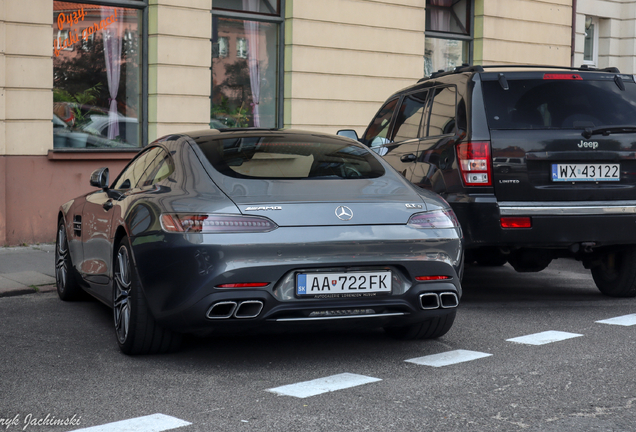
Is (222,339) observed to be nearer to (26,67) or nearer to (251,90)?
(26,67)

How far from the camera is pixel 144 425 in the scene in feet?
12.3

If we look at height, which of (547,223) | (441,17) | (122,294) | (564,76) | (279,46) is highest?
(441,17)

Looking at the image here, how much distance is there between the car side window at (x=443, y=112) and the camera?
7000 millimetres

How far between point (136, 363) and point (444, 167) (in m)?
3.01

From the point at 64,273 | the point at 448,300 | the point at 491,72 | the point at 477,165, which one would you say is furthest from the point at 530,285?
the point at 64,273

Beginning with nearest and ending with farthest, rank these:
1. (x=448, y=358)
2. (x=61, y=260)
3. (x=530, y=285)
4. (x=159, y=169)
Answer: (x=448, y=358), (x=159, y=169), (x=61, y=260), (x=530, y=285)

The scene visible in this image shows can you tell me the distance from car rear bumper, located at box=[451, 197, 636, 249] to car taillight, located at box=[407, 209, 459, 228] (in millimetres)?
1453

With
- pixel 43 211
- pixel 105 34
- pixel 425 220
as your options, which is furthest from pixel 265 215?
pixel 105 34

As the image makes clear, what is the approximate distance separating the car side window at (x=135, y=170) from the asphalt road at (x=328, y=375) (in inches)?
39.6

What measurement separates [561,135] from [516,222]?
2.48ft

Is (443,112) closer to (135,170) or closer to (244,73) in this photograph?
(135,170)

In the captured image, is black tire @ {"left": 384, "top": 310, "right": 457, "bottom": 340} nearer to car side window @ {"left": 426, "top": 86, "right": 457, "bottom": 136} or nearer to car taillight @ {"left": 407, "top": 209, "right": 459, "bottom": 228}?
car taillight @ {"left": 407, "top": 209, "right": 459, "bottom": 228}

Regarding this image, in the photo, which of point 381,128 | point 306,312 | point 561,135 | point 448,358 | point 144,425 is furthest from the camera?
point 381,128

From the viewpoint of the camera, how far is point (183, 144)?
5.45 metres
